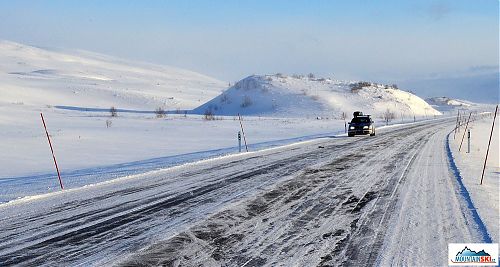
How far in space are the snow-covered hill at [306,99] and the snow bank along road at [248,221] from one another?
227ft

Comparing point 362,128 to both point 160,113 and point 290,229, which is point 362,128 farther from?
point 160,113

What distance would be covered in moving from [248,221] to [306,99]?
82.9 metres

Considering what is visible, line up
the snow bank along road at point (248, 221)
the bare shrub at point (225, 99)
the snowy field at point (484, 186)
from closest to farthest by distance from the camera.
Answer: the snow bank along road at point (248, 221)
the snowy field at point (484, 186)
the bare shrub at point (225, 99)

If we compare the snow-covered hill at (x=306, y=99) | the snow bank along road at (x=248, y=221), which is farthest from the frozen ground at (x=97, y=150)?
the snow-covered hill at (x=306, y=99)

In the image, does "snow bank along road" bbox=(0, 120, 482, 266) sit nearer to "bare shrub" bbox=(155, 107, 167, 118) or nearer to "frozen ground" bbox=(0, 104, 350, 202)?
"frozen ground" bbox=(0, 104, 350, 202)

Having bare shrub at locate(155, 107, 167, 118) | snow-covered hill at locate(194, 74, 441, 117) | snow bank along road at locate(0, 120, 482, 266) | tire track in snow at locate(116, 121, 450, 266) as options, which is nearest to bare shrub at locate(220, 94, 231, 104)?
snow-covered hill at locate(194, 74, 441, 117)

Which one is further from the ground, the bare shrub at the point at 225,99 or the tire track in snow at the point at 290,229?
the bare shrub at the point at 225,99

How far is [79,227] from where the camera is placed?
27.7 feet

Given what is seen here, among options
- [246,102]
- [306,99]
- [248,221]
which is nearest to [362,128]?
[248,221]

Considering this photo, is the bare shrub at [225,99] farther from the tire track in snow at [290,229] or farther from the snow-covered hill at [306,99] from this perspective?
the tire track in snow at [290,229]

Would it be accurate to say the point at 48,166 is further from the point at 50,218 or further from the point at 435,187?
the point at 435,187

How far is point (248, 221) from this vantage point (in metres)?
8.56

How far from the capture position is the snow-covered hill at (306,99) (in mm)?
86500

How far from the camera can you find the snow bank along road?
6688 millimetres
